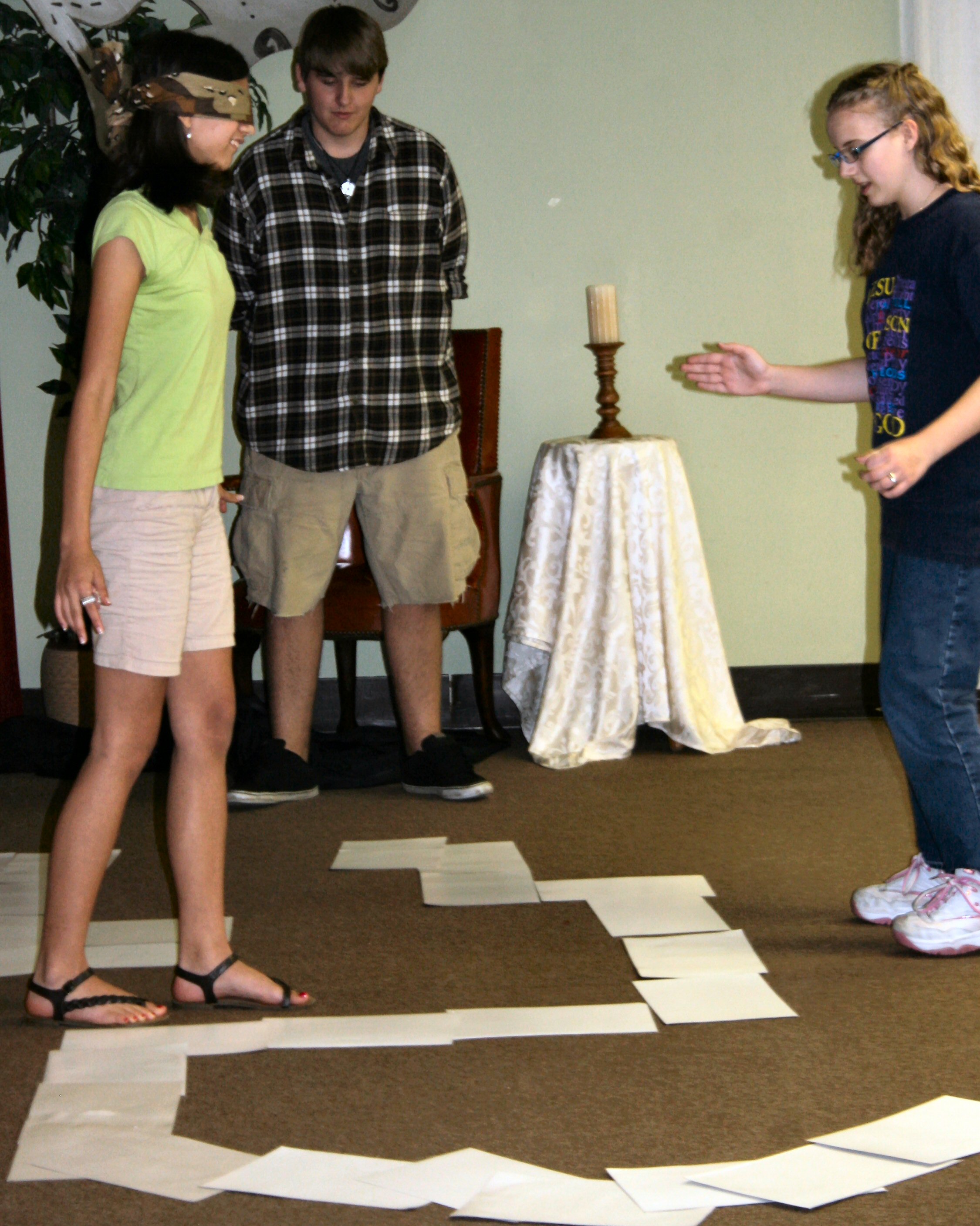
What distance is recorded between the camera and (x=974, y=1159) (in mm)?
1360

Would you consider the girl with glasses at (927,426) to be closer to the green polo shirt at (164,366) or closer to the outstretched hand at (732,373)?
the outstretched hand at (732,373)

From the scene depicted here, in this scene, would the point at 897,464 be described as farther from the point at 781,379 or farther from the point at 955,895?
the point at 955,895

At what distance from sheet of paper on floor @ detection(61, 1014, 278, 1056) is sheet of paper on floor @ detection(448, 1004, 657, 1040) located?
240mm

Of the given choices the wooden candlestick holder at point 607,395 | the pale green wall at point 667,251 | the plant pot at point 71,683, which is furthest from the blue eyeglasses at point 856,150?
the plant pot at point 71,683

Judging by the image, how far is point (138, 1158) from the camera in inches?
55.1

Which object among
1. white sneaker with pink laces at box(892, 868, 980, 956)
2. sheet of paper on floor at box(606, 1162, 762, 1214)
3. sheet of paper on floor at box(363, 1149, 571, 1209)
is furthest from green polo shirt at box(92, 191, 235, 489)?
white sneaker with pink laces at box(892, 868, 980, 956)

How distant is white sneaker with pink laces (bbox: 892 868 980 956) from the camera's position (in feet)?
6.36

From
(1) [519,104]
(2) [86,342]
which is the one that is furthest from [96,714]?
(1) [519,104]

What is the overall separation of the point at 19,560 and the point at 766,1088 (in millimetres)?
2880

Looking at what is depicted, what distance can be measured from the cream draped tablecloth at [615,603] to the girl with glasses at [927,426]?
1.37m

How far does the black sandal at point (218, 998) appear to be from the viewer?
1.79 m

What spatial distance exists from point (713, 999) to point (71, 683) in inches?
86.8

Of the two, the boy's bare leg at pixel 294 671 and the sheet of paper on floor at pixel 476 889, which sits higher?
the boy's bare leg at pixel 294 671

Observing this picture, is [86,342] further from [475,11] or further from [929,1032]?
[475,11]
